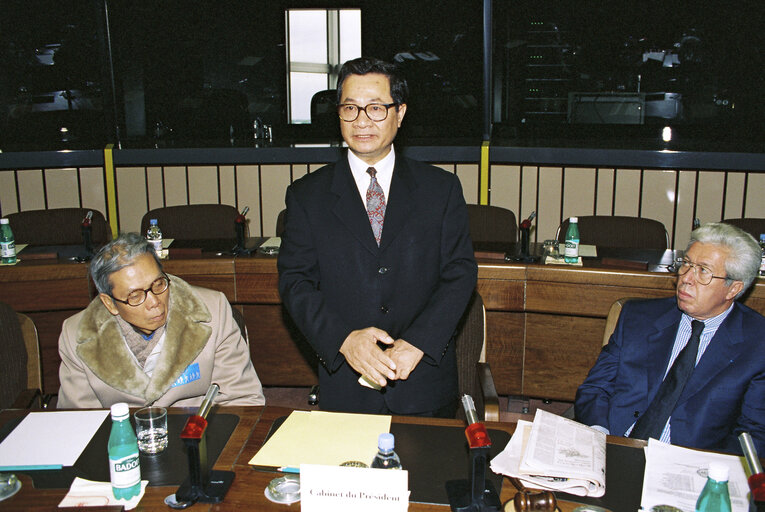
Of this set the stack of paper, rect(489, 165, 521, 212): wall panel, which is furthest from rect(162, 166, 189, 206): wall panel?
the stack of paper

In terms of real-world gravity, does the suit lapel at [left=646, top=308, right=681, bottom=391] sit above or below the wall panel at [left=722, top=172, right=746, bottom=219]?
below

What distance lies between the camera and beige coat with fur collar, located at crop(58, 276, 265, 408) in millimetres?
2006

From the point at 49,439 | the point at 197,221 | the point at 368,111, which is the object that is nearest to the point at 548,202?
the point at 197,221

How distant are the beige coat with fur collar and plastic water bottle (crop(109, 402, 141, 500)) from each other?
55cm

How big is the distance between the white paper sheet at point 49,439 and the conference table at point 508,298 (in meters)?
1.35

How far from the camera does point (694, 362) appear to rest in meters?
2.01

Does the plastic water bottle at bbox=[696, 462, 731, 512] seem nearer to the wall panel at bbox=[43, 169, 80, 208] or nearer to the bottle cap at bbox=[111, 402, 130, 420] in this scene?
the bottle cap at bbox=[111, 402, 130, 420]

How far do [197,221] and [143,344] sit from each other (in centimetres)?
170

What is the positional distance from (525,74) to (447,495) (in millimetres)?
4709

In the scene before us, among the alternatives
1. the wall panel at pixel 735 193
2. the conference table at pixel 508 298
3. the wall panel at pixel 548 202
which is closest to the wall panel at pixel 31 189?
the conference table at pixel 508 298

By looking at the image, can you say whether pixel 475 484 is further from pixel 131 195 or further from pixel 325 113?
pixel 325 113

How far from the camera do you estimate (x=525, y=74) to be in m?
5.61

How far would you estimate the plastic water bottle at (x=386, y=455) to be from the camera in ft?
4.46

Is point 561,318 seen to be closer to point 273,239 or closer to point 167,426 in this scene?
point 273,239
